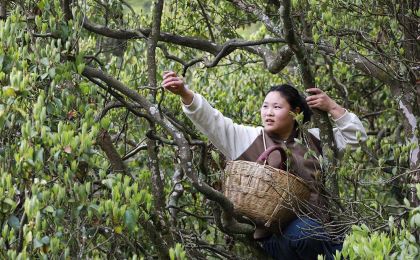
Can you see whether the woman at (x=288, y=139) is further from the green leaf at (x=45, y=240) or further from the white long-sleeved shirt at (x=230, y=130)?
the green leaf at (x=45, y=240)

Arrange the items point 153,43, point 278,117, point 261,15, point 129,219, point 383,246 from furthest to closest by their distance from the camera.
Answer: point 261,15 → point 278,117 → point 153,43 → point 129,219 → point 383,246

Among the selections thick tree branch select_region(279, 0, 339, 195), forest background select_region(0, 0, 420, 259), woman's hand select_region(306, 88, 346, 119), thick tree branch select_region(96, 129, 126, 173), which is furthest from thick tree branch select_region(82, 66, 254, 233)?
woman's hand select_region(306, 88, 346, 119)

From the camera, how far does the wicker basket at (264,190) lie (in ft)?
14.2

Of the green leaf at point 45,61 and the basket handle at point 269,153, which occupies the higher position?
the green leaf at point 45,61

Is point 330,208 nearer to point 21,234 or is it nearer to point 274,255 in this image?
point 274,255

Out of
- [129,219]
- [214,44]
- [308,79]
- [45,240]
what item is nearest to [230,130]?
[308,79]

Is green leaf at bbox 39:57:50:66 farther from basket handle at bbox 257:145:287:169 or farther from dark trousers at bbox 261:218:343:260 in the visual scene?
dark trousers at bbox 261:218:343:260

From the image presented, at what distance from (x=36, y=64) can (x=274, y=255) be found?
1.84 m

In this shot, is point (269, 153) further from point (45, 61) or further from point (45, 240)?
point (45, 240)

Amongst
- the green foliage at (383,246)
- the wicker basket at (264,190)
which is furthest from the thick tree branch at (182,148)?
the green foliage at (383,246)

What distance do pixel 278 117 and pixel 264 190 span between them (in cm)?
68

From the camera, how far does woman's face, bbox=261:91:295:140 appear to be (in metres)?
4.89

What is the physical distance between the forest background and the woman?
11cm

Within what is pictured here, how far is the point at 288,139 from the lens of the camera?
193 inches
